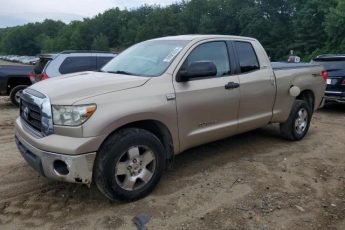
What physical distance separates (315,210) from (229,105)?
1.72m

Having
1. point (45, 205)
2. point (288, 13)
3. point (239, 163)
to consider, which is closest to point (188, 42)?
point (239, 163)

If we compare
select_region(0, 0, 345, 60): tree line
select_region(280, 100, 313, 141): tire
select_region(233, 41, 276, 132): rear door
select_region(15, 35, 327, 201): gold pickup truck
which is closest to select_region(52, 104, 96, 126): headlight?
select_region(15, 35, 327, 201): gold pickup truck

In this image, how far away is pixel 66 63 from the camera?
9.45 metres

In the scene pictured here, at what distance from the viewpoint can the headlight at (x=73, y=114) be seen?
151 inches

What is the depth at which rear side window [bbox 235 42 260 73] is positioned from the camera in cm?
557

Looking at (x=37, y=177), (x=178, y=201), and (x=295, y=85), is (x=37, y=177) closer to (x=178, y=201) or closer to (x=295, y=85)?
(x=178, y=201)

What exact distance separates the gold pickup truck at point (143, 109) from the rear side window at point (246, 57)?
0.6 inches

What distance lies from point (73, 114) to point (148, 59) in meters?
1.49

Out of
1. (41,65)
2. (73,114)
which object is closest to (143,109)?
(73,114)

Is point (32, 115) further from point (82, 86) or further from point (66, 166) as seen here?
point (66, 166)

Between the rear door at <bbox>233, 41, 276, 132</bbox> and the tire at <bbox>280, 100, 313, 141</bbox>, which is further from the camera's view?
the tire at <bbox>280, 100, 313, 141</bbox>

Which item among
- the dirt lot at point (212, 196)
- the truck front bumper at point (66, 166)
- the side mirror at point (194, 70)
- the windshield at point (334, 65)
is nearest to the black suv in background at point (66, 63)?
the dirt lot at point (212, 196)

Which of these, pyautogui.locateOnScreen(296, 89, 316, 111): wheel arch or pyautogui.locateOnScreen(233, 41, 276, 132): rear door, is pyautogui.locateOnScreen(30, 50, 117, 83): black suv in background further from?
pyautogui.locateOnScreen(296, 89, 316, 111): wheel arch

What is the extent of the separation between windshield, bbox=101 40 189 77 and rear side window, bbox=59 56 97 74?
166 inches
